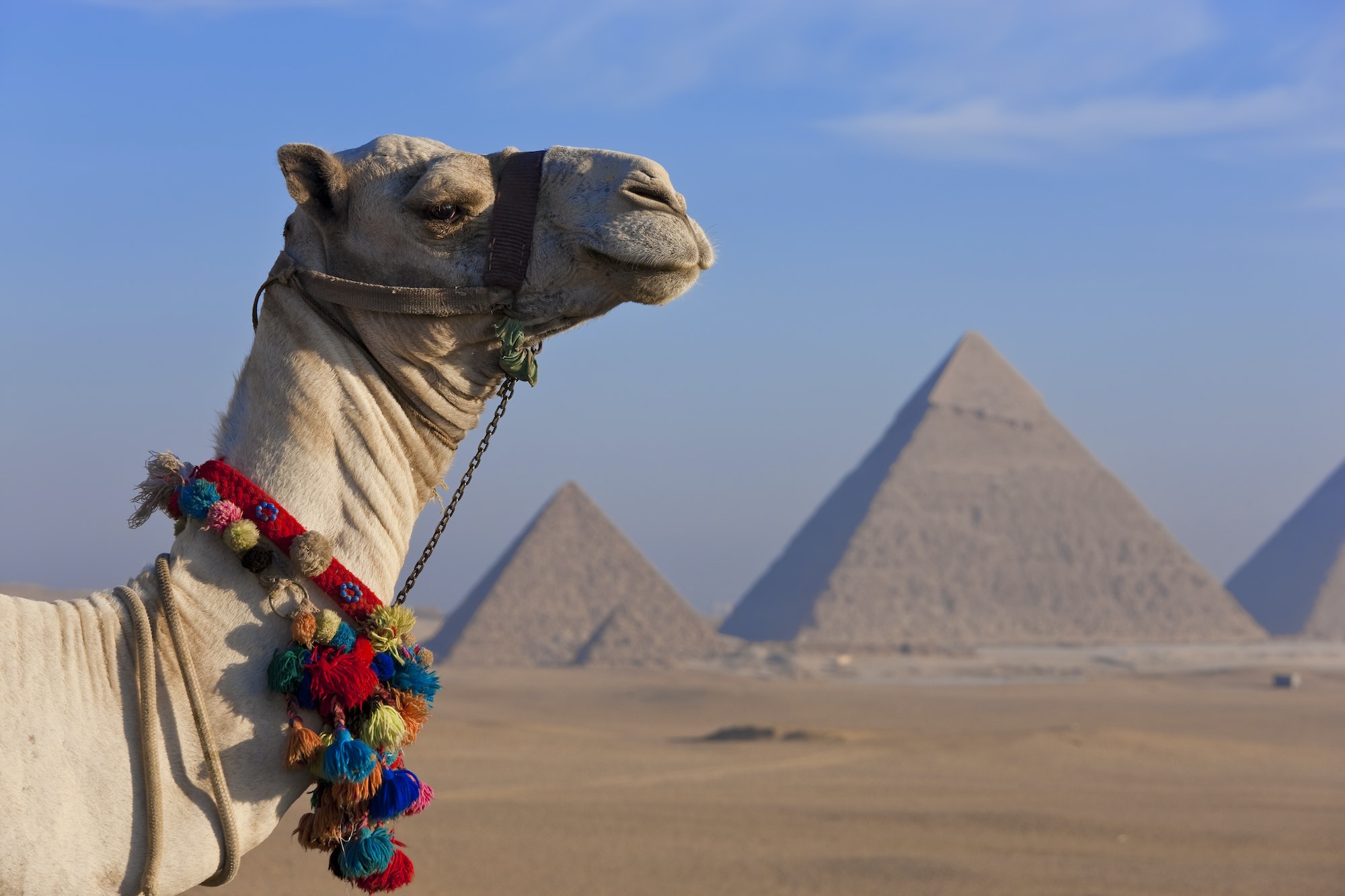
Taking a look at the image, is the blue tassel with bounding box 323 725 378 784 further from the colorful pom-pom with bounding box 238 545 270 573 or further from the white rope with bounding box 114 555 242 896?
the colorful pom-pom with bounding box 238 545 270 573

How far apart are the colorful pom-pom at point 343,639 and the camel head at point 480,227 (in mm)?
480

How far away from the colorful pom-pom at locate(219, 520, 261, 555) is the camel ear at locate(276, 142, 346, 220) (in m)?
0.55

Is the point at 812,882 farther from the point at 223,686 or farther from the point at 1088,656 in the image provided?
the point at 1088,656

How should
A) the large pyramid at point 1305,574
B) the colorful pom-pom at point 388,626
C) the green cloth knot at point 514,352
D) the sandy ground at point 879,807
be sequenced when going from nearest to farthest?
the colorful pom-pom at point 388,626
the green cloth knot at point 514,352
the sandy ground at point 879,807
the large pyramid at point 1305,574

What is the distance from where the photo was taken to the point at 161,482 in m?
2.60

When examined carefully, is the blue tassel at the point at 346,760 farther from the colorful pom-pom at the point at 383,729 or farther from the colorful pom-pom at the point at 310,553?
the colorful pom-pom at the point at 310,553

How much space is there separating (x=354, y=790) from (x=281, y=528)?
0.42m

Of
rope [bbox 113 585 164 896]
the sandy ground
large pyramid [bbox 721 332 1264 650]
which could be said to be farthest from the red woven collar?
large pyramid [bbox 721 332 1264 650]

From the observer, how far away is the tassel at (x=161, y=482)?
2580mm

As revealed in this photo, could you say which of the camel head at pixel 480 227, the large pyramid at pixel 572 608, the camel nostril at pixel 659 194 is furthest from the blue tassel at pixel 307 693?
the large pyramid at pixel 572 608

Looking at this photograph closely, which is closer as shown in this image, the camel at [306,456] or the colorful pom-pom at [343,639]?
the camel at [306,456]

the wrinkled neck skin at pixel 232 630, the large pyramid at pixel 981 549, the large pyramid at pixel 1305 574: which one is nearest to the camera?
the wrinkled neck skin at pixel 232 630

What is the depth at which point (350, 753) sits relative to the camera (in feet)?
7.89

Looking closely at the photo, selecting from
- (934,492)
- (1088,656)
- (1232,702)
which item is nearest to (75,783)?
(1232,702)
